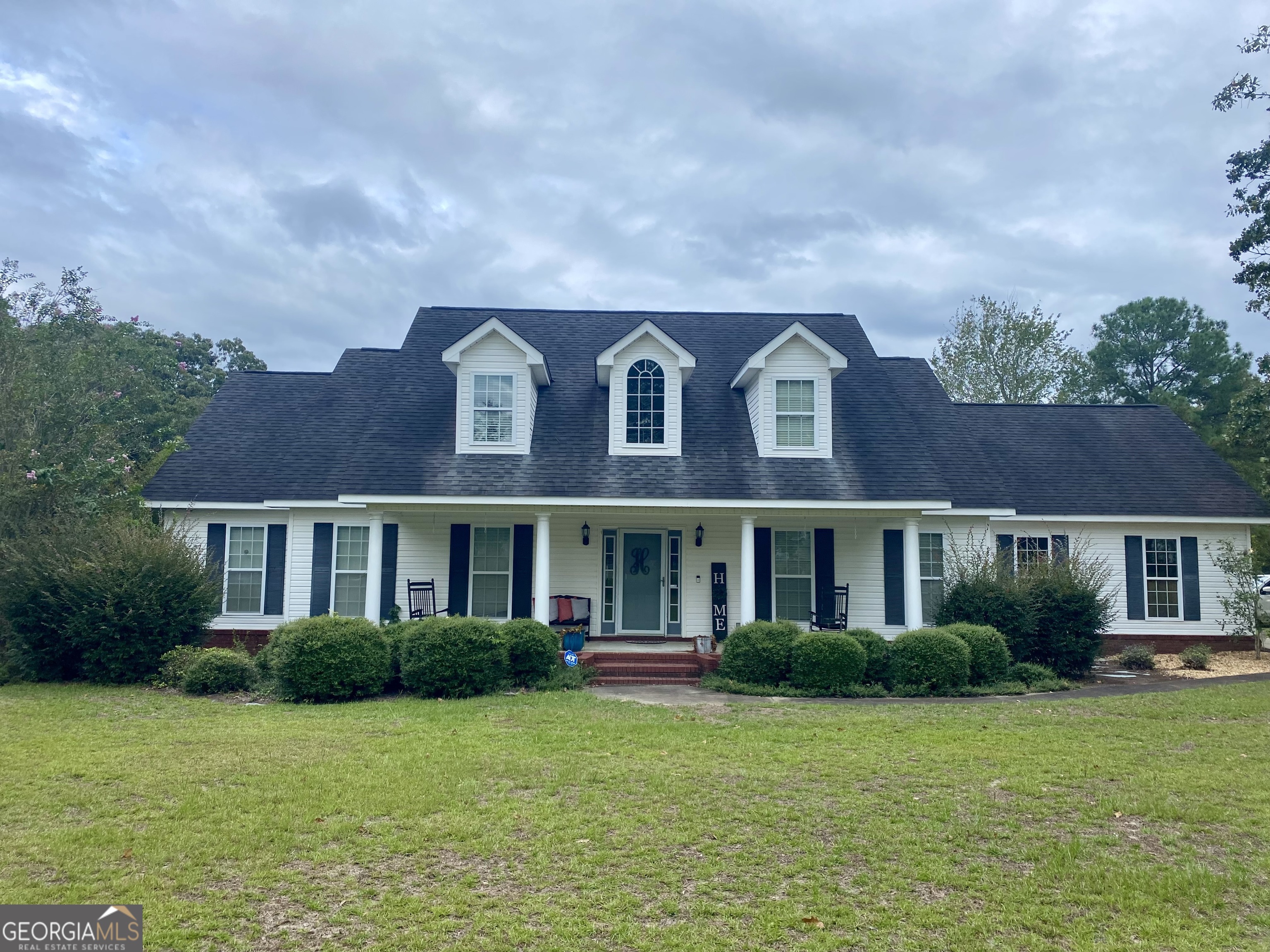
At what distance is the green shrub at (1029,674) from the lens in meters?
13.5

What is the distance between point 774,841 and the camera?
5.88m

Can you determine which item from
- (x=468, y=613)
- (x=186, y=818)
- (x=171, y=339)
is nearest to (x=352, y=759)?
(x=186, y=818)

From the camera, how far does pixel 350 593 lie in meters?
16.9

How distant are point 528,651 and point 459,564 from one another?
4.41 meters

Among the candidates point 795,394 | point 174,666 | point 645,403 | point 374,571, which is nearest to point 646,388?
point 645,403

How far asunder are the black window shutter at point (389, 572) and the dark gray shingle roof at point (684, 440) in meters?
1.40

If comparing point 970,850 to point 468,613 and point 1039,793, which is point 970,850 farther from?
point 468,613

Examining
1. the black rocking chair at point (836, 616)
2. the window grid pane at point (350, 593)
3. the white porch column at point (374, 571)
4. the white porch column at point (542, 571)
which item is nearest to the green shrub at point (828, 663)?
the black rocking chair at point (836, 616)

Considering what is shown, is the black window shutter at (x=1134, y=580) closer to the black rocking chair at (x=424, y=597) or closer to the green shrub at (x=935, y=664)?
the green shrub at (x=935, y=664)

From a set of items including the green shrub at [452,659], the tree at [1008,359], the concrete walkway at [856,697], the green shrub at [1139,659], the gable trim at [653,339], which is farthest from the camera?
the tree at [1008,359]

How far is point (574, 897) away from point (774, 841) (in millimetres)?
1674

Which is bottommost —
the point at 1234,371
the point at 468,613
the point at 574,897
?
the point at 574,897

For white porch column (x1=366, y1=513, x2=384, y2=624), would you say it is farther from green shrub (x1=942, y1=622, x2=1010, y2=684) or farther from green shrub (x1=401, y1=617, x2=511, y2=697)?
green shrub (x1=942, y1=622, x2=1010, y2=684)

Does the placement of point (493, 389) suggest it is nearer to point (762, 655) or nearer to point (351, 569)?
point (351, 569)
